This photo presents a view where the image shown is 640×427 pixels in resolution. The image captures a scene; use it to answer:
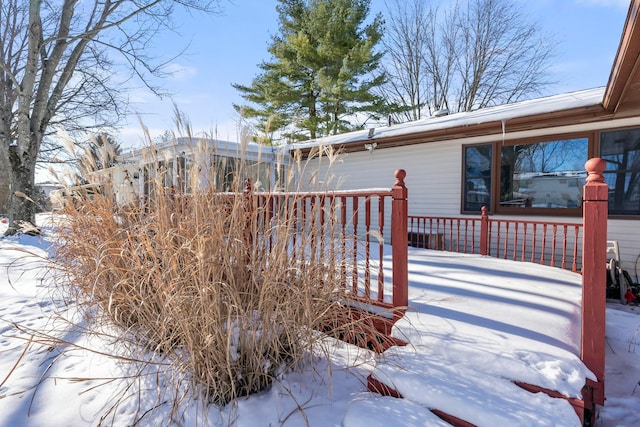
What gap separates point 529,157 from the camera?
18.0ft

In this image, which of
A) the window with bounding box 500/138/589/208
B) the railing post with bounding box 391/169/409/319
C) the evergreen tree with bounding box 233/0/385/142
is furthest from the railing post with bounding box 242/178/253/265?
the evergreen tree with bounding box 233/0/385/142

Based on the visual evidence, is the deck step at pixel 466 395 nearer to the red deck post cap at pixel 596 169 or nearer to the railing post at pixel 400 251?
the railing post at pixel 400 251

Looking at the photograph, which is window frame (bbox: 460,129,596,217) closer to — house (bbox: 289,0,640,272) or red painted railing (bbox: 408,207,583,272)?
house (bbox: 289,0,640,272)

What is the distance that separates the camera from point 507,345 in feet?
5.96

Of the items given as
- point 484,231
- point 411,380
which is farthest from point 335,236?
point 484,231

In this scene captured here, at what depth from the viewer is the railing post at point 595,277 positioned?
1723mm

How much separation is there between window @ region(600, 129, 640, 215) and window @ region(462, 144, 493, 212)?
5.36 feet

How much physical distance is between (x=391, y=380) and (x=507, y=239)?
13.3 ft

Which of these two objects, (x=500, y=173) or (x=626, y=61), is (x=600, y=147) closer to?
(x=500, y=173)

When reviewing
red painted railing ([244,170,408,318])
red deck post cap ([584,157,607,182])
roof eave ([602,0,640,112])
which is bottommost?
red painted railing ([244,170,408,318])

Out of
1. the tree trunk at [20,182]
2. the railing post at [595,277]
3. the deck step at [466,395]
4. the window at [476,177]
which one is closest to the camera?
the deck step at [466,395]

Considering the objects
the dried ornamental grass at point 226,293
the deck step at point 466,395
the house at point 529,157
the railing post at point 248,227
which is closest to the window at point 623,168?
the house at point 529,157

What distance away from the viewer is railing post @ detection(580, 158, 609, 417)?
1723mm

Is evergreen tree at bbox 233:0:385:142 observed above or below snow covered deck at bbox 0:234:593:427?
above
